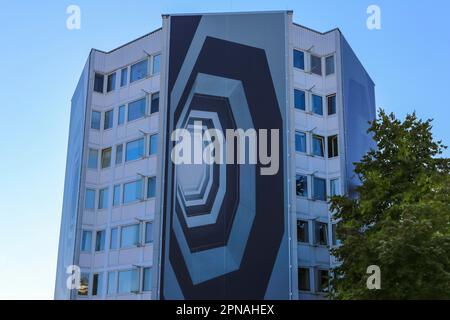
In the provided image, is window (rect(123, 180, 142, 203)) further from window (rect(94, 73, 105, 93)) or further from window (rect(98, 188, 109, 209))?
window (rect(94, 73, 105, 93))

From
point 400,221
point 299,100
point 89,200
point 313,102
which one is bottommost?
point 400,221

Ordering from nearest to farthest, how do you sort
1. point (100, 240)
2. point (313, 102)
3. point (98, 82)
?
point (100, 240)
point (313, 102)
point (98, 82)

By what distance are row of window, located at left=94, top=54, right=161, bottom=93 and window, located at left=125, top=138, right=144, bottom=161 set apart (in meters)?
4.41

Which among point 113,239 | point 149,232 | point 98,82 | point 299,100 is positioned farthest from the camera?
point 98,82

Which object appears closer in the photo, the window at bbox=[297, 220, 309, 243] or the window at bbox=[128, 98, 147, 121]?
the window at bbox=[297, 220, 309, 243]

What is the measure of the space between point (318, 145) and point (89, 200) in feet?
49.8

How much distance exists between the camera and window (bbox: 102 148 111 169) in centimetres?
4088

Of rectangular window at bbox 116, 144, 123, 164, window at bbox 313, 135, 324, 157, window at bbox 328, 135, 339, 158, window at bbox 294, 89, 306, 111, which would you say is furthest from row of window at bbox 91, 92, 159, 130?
window at bbox 328, 135, 339, 158

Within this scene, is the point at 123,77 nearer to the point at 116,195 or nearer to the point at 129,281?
the point at 116,195

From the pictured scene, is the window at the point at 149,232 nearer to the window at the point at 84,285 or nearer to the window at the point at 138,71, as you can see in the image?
the window at the point at 84,285

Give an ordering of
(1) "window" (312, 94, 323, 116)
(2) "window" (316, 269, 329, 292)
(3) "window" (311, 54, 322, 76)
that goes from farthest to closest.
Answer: (3) "window" (311, 54, 322, 76)
(1) "window" (312, 94, 323, 116)
(2) "window" (316, 269, 329, 292)

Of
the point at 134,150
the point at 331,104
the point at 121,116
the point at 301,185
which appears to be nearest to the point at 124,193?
the point at 134,150

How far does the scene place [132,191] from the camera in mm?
38656
